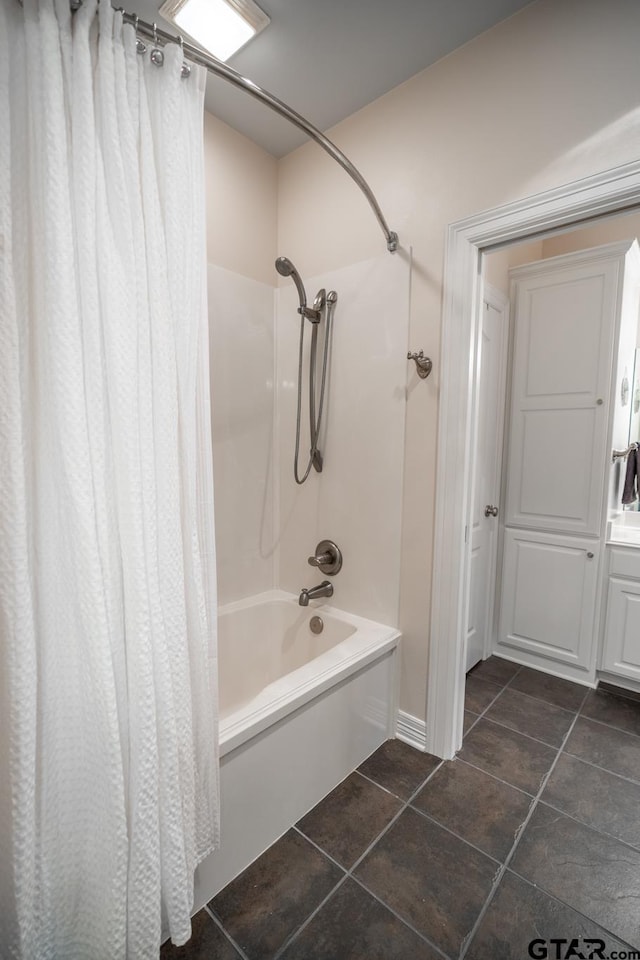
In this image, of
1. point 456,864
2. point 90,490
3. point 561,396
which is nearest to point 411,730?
point 456,864

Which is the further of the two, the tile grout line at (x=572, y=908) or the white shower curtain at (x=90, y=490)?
the tile grout line at (x=572, y=908)

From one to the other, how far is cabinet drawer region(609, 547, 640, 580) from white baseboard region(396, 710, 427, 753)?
1.26 meters

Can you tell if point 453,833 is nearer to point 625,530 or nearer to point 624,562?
point 624,562

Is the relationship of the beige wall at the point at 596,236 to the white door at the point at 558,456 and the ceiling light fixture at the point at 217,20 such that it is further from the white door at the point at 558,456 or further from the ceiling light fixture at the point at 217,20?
the ceiling light fixture at the point at 217,20

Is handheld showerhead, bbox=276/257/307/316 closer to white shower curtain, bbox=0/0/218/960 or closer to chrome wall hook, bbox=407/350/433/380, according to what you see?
chrome wall hook, bbox=407/350/433/380

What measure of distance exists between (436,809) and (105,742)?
1.22 m

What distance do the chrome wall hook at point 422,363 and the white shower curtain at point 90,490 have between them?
0.94m

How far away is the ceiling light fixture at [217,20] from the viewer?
4.29 ft

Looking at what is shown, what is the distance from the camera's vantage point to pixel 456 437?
1.55 metres

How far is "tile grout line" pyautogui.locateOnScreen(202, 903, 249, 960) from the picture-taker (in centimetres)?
102

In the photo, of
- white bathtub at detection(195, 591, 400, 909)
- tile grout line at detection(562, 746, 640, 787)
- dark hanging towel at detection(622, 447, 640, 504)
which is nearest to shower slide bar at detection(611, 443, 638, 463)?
dark hanging towel at detection(622, 447, 640, 504)

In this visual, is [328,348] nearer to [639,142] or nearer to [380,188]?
[380,188]

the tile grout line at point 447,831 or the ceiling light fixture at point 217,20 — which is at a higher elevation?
the ceiling light fixture at point 217,20

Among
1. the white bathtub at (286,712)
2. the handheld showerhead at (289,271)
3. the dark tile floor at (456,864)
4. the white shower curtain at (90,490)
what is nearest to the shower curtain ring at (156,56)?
the white shower curtain at (90,490)
